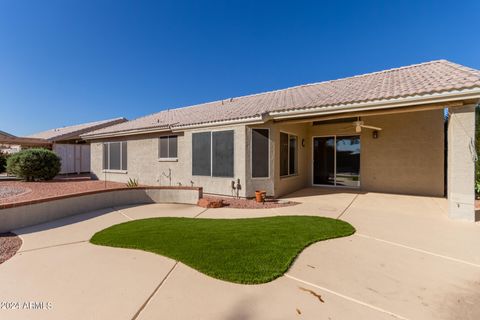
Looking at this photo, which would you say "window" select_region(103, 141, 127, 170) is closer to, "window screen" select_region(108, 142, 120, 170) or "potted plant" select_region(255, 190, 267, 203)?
"window screen" select_region(108, 142, 120, 170)

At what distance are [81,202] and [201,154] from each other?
5.58 meters

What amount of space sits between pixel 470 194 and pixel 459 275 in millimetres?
4533

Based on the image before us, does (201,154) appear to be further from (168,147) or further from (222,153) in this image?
(168,147)

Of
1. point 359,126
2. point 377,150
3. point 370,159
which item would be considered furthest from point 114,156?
point 377,150

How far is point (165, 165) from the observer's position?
13.6 meters

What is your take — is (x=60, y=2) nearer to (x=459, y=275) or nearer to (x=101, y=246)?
(x=101, y=246)

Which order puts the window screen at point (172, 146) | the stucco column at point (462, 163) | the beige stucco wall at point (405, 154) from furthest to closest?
the window screen at point (172, 146) < the beige stucco wall at point (405, 154) < the stucco column at point (462, 163)

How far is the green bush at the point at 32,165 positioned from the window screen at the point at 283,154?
17.0m

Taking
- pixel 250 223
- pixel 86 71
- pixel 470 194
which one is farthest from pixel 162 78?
pixel 470 194

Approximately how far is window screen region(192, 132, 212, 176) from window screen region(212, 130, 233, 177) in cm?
35

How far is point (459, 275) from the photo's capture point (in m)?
3.79

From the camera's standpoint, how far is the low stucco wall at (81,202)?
6387 mm

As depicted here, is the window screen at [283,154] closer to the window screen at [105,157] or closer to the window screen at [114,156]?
the window screen at [114,156]

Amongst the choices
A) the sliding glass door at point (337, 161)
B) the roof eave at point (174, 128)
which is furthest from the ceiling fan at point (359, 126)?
the roof eave at point (174, 128)
